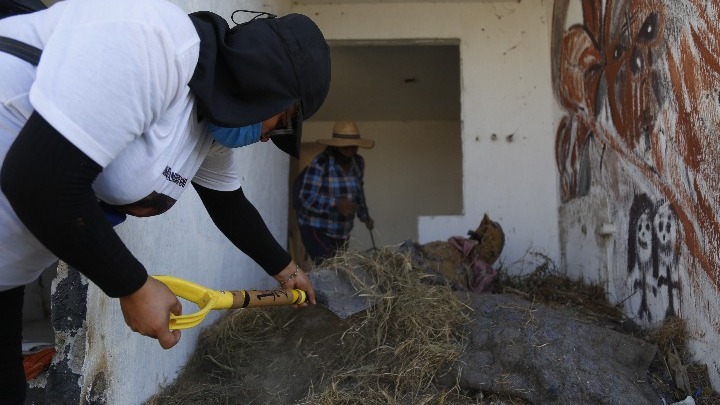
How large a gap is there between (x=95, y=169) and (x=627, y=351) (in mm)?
2839

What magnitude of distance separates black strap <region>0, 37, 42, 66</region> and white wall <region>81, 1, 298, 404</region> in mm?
1340

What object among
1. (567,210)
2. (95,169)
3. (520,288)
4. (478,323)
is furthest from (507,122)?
(95,169)

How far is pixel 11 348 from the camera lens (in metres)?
1.82

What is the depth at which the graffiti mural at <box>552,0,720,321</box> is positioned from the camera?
3.14m

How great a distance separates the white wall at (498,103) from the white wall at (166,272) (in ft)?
4.93

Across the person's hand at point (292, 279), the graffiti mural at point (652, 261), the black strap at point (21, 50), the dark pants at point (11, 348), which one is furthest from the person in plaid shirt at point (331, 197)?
the black strap at point (21, 50)

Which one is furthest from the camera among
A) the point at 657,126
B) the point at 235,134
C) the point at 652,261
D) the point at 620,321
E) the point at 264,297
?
the point at 620,321

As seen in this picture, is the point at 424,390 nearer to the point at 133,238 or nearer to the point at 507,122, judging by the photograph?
the point at 133,238

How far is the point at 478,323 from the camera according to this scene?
3584 millimetres

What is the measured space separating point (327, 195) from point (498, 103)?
1689mm

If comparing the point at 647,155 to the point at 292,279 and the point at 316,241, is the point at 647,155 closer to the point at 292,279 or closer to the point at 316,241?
the point at 292,279

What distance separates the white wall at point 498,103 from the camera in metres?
6.06

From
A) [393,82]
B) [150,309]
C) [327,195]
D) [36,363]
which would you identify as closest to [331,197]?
[327,195]

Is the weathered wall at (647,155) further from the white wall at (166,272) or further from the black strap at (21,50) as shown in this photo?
the black strap at (21,50)
